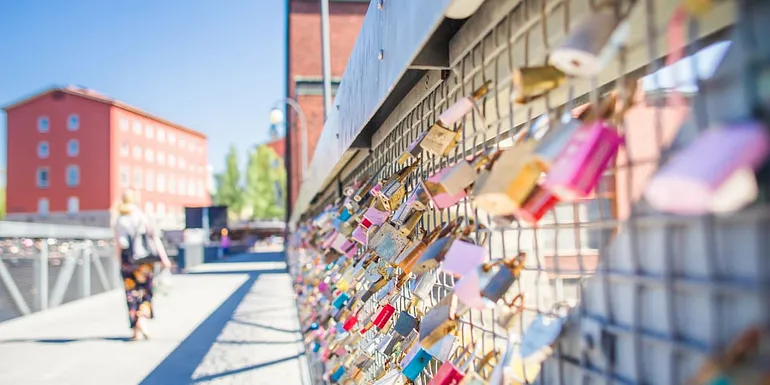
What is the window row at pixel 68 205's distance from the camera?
42938mm

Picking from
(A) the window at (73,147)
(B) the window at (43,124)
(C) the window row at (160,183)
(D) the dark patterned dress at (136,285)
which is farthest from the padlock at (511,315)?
(B) the window at (43,124)

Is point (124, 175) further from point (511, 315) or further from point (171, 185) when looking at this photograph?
point (511, 315)

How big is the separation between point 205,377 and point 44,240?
4.50 metres

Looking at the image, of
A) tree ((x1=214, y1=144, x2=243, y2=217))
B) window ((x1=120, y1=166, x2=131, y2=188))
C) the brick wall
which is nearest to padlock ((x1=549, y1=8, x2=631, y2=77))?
the brick wall

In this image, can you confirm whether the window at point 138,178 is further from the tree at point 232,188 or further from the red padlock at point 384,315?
the red padlock at point 384,315

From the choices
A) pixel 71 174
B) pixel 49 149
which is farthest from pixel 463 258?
pixel 49 149

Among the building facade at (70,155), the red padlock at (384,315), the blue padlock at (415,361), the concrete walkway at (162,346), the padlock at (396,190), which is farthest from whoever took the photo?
the building facade at (70,155)

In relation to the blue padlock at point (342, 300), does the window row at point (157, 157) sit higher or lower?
higher

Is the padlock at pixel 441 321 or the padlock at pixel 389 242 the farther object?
the padlock at pixel 389 242

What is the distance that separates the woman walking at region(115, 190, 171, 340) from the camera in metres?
5.16

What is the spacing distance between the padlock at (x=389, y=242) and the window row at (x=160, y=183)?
42153mm

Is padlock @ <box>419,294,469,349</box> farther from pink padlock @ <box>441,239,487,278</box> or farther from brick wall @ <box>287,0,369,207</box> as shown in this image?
brick wall @ <box>287,0,369,207</box>

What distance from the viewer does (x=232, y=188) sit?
202 feet

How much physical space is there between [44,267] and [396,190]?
22.7 ft
